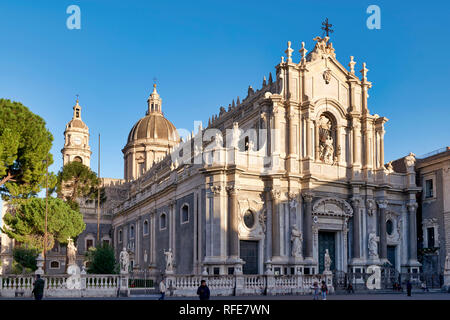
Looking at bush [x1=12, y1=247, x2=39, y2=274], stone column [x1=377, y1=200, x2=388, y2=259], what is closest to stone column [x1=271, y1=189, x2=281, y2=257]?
stone column [x1=377, y1=200, x2=388, y2=259]

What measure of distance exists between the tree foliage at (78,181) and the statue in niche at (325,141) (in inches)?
1221

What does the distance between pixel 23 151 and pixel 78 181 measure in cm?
2802

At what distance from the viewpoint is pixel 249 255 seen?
39.5 metres

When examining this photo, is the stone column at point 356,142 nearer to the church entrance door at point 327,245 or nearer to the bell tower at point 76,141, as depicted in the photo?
the church entrance door at point 327,245

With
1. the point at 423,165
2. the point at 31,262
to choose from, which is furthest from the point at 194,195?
the point at 31,262

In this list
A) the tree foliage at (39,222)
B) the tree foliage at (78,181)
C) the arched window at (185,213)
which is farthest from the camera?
the tree foliage at (78,181)

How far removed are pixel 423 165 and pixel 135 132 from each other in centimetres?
4755

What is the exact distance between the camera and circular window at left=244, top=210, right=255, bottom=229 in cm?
3953

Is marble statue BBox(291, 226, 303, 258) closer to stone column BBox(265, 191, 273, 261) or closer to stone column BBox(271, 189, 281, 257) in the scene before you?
stone column BBox(271, 189, 281, 257)

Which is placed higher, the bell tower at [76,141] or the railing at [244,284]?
the bell tower at [76,141]

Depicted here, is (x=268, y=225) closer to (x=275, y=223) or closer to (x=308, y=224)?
(x=275, y=223)

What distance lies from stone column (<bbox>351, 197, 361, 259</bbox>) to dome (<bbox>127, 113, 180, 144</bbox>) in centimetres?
4345

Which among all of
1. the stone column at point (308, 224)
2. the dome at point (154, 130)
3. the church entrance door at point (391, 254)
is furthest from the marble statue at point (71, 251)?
the dome at point (154, 130)

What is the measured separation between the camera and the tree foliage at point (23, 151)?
36219 mm
